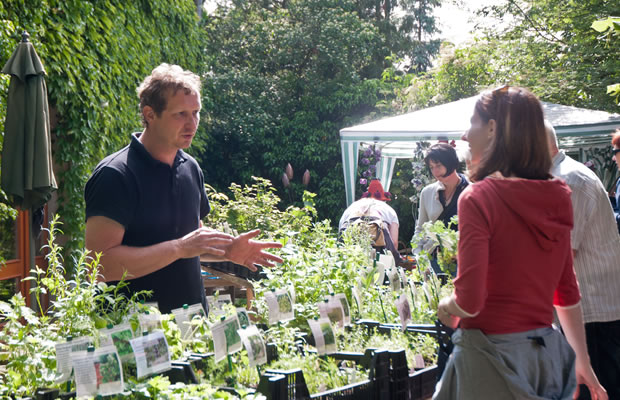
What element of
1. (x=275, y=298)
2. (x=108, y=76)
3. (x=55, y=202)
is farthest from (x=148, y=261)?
(x=108, y=76)

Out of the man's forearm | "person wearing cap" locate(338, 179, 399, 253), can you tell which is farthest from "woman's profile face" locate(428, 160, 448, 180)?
the man's forearm

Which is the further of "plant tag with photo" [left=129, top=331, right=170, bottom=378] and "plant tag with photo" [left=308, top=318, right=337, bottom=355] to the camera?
"plant tag with photo" [left=308, top=318, right=337, bottom=355]

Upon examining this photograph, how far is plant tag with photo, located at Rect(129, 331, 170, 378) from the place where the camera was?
1.55m

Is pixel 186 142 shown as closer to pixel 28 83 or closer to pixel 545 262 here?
pixel 545 262

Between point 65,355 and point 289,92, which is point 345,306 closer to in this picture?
point 65,355

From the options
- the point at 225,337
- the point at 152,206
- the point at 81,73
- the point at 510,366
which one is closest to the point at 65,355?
the point at 225,337

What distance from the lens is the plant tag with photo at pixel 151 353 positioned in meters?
1.55

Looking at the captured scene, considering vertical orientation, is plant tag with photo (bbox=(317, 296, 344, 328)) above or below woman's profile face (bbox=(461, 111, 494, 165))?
below

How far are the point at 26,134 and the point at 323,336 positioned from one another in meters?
3.35

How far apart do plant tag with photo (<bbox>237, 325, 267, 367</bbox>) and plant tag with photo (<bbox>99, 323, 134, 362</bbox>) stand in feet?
1.00

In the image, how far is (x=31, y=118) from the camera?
450 cm

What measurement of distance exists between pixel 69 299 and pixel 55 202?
5.01 m

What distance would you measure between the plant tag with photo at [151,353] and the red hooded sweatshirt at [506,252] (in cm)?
75

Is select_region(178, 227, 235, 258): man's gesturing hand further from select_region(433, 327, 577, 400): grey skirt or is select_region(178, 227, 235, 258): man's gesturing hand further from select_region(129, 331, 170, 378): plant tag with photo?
select_region(433, 327, 577, 400): grey skirt
